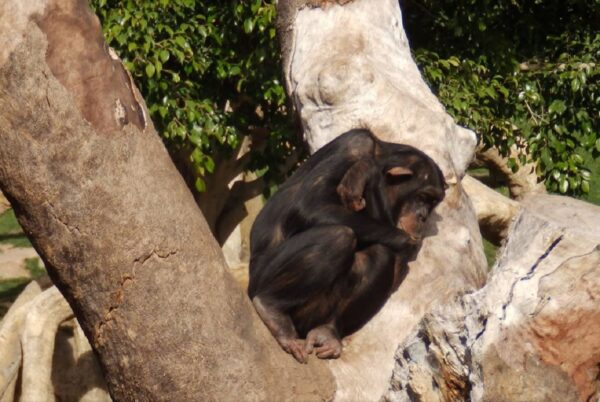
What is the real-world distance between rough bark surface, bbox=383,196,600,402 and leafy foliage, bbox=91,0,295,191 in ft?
12.5

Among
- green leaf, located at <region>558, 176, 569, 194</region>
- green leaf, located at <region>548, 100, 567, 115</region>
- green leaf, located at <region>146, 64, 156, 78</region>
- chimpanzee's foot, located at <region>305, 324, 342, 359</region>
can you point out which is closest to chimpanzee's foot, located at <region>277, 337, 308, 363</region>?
chimpanzee's foot, located at <region>305, 324, 342, 359</region>

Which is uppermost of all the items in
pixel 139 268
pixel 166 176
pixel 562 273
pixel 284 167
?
pixel 166 176

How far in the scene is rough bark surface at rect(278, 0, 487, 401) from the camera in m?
4.23

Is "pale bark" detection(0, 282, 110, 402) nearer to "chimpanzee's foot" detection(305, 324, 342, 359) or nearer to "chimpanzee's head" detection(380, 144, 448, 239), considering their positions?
"chimpanzee's head" detection(380, 144, 448, 239)

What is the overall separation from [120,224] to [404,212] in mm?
1787

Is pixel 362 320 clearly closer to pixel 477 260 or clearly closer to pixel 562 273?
pixel 477 260

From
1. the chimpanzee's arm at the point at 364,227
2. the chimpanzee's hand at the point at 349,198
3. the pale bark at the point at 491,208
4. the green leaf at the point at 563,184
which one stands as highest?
the chimpanzee's hand at the point at 349,198

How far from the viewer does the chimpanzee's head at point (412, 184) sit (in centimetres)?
465

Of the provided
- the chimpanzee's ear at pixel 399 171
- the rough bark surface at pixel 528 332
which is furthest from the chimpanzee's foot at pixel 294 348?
the chimpanzee's ear at pixel 399 171

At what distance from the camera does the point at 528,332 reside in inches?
110

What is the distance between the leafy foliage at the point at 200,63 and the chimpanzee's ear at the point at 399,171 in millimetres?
2136

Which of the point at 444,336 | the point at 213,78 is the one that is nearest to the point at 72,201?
the point at 444,336

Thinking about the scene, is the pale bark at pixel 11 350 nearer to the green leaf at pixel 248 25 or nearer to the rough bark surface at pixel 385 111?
the green leaf at pixel 248 25

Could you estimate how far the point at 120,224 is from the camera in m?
3.27
